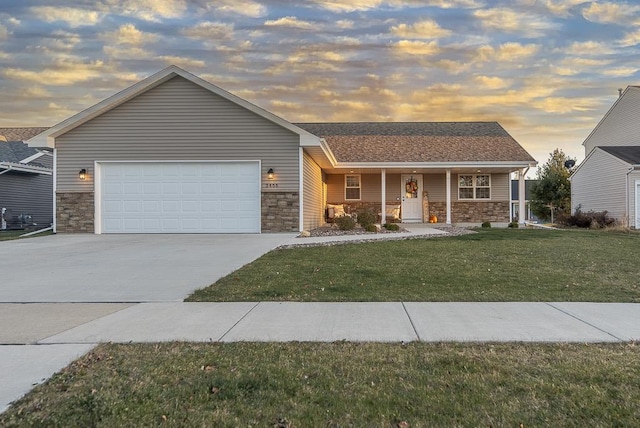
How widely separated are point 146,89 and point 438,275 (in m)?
12.1

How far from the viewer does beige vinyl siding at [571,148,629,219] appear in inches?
762

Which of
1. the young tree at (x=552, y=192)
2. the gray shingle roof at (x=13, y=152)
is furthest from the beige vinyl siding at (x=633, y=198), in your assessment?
the gray shingle roof at (x=13, y=152)

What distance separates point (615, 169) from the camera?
19703mm

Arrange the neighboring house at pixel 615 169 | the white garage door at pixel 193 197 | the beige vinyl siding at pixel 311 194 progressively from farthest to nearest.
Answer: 1. the neighboring house at pixel 615 169
2. the beige vinyl siding at pixel 311 194
3. the white garage door at pixel 193 197

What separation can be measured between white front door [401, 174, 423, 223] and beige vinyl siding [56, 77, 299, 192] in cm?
883

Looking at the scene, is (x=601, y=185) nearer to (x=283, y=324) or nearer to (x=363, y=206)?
(x=363, y=206)

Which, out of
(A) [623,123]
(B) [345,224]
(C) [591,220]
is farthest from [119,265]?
(A) [623,123]

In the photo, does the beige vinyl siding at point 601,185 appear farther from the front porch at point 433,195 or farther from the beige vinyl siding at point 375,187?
the beige vinyl siding at point 375,187

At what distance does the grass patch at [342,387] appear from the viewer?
92.6 inches

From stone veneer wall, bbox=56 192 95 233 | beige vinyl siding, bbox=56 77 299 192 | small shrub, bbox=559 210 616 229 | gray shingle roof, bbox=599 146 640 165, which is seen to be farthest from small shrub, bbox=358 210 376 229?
gray shingle roof, bbox=599 146 640 165

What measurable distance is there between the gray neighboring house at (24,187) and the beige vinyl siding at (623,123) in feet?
96.0

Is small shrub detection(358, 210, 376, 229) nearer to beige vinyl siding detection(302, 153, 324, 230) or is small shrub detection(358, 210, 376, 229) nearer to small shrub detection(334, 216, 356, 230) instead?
small shrub detection(334, 216, 356, 230)

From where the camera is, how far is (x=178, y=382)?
9.32ft

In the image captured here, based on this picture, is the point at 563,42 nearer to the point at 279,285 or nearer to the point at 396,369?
the point at 279,285
